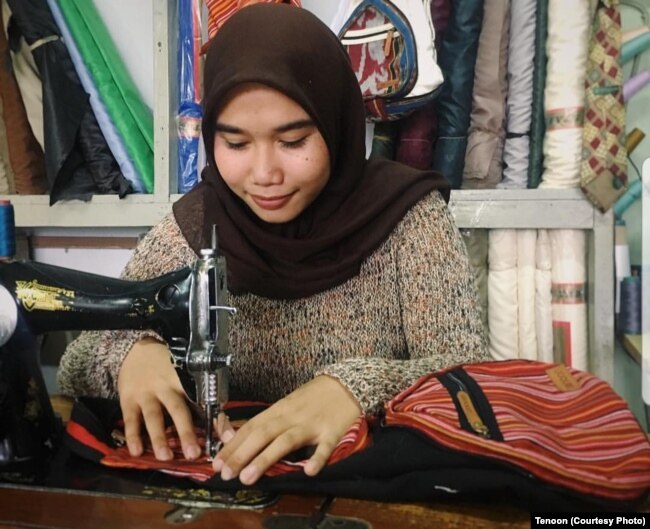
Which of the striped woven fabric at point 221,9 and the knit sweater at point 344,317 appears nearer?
the knit sweater at point 344,317

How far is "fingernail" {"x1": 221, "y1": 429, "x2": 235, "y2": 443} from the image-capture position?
758 mm

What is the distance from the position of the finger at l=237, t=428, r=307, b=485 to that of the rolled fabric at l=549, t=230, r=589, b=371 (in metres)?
1.14

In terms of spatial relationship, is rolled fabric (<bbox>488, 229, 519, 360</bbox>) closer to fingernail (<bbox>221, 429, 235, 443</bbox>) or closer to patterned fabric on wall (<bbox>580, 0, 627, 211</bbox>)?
patterned fabric on wall (<bbox>580, 0, 627, 211</bbox>)

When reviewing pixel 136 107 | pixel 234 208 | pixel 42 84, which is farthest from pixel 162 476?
pixel 42 84

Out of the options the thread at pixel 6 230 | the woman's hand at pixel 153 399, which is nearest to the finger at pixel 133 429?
the woman's hand at pixel 153 399

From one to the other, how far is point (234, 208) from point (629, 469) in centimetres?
68

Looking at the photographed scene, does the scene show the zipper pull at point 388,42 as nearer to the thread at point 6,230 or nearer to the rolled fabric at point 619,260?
the rolled fabric at point 619,260

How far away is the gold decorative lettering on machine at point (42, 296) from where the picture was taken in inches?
31.7

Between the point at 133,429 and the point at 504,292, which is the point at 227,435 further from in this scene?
the point at 504,292

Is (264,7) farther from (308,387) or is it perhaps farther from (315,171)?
(308,387)

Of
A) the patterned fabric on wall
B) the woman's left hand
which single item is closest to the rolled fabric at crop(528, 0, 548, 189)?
the patterned fabric on wall

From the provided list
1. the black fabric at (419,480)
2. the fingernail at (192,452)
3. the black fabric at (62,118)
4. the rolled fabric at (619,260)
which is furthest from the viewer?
the black fabric at (62,118)

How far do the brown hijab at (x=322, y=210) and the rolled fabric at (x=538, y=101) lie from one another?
→ 627mm

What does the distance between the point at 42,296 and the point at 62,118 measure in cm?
118
